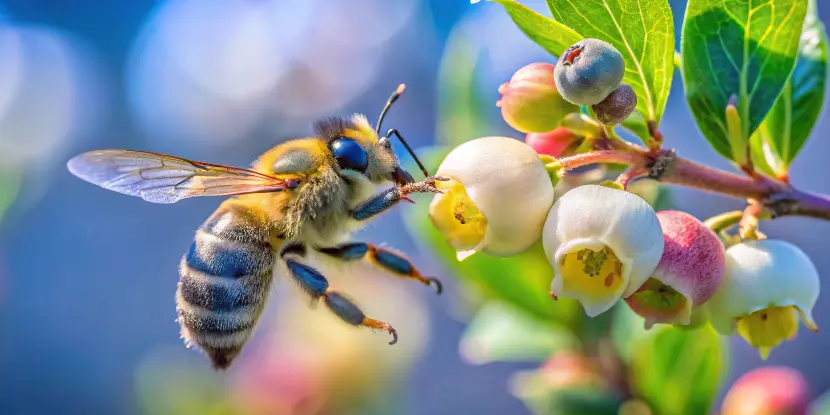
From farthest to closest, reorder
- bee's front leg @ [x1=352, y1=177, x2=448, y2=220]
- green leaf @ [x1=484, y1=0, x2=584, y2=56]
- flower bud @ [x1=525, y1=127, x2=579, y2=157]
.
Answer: bee's front leg @ [x1=352, y1=177, x2=448, y2=220] → flower bud @ [x1=525, y1=127, x2=579, y2=157] → green leaf @ [x1=484, y1=0, x2=584, y2=56]

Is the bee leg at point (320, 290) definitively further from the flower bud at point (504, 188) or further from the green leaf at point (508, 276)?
the flower bud at point (504, 188)

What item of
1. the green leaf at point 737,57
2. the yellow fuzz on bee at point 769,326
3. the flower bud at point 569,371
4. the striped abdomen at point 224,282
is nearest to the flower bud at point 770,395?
the flower bud at point 569,371

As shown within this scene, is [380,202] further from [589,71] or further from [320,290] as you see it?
[589,71]

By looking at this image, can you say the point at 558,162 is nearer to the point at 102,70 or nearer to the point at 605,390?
the point at 605,390

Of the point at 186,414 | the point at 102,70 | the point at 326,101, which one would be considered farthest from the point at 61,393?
the point at 186,414

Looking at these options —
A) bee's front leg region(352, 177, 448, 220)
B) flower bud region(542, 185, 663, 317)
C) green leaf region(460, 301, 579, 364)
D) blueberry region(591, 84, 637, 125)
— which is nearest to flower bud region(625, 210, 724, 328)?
flower bud region(542, 185, 663, 317)

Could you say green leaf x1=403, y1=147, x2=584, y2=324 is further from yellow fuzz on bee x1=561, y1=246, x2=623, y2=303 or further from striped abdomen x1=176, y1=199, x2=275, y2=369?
yellow fuzz on bee x1=561, y1=246, x2=623, y2=303
